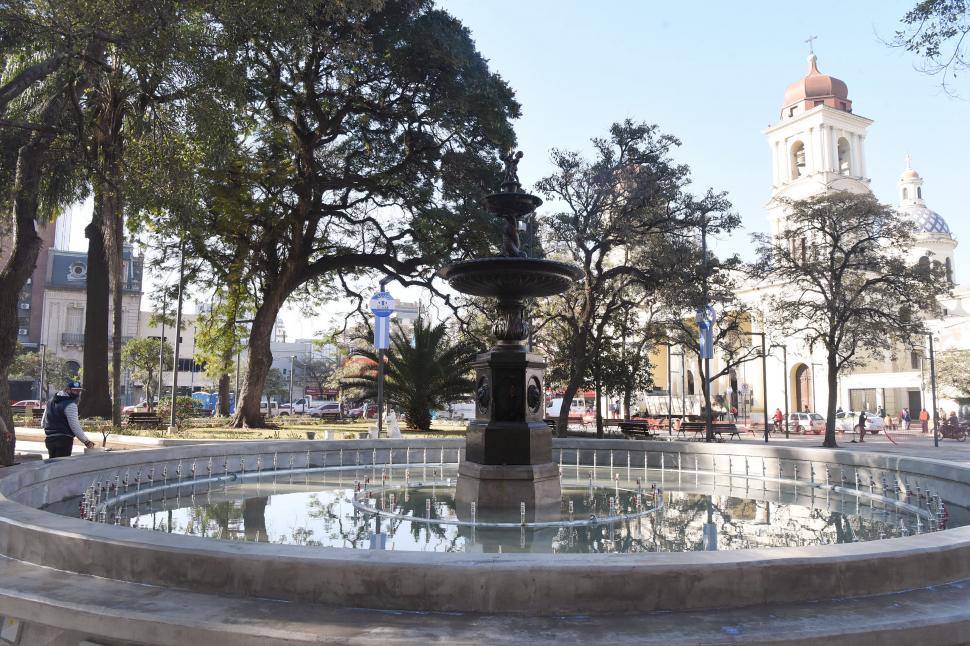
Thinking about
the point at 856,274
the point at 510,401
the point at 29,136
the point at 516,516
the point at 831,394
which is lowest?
the point at 516,516

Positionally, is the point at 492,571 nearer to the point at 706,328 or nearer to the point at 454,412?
the point at 706,328

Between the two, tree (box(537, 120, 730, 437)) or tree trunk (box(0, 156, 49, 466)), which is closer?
tree trunk (box(0, 156, 49, 466))

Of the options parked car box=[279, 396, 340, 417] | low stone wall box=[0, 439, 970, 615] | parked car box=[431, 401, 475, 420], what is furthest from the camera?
parked car box=[279, 396, 340, 417]

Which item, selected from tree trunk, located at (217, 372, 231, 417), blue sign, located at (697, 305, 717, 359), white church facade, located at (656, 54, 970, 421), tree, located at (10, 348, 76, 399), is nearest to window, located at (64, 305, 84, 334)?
tree, located at (10, 348, 76, 399)

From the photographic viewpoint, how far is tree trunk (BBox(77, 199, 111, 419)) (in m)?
25.4

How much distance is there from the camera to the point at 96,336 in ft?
86.2

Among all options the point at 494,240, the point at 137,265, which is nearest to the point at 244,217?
the point at 494,240

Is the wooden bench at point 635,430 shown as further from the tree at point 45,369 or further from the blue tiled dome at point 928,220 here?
the blue tiled dome at point 928,220

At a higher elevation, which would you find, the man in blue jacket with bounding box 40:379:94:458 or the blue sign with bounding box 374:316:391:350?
the blue sign with bounding box 374:316:391:350

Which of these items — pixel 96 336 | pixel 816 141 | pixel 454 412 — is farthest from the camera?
pixel 816 141

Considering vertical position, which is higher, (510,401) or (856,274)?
(856,274)

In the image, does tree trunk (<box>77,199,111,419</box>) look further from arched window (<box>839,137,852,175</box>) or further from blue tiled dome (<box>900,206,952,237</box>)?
blue tiled dome (<box>900,206,952,237</box>)

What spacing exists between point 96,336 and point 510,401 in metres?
22.5

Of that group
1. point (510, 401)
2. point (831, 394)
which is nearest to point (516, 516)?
point (510, 401)
